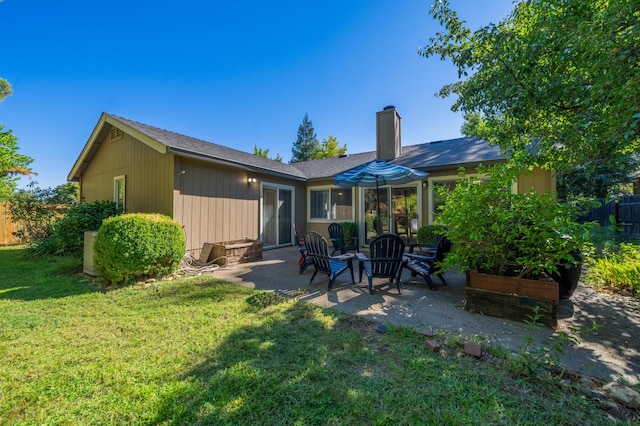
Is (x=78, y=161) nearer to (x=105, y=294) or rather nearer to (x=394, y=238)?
(x=105, y=294)

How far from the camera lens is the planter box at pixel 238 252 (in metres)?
6.30

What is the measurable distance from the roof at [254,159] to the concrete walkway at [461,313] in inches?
141

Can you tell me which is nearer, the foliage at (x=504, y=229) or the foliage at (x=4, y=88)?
the foliage at (x=504, y=229)

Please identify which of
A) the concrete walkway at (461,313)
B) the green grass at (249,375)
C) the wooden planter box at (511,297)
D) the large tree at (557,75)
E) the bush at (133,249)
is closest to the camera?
the green grass at (249,375)

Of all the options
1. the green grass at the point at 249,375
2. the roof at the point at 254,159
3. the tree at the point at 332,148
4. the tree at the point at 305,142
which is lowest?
the green grass at the point at 249,375

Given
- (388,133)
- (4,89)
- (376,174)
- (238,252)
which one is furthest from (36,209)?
(388,133)

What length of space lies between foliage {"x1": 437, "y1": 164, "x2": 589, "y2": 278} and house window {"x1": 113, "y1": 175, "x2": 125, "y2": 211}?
9221 mm

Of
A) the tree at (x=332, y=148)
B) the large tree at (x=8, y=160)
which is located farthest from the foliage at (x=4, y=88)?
the tree at (x=332, y=148)

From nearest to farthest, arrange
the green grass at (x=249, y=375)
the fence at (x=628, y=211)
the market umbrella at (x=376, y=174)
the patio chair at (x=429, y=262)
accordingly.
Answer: the green grass at (x=249, y=375) → the patio chair at (x=429, y=262) → the market umbrella at (x=376, y=174) → the fence at (x=628, y=211)

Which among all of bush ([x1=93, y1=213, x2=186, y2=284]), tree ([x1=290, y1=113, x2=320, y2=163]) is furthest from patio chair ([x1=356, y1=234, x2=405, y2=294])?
tree ([x1=290, y1=113, x2=320, y2=163])

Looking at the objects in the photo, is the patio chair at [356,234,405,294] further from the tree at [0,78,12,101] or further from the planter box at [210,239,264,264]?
the tree at [0,78,12,101]

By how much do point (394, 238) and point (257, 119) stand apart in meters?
17.8

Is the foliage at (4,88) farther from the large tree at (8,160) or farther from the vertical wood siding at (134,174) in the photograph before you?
the vertical wood siding at (134,174)

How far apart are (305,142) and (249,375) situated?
34894 millimetres
